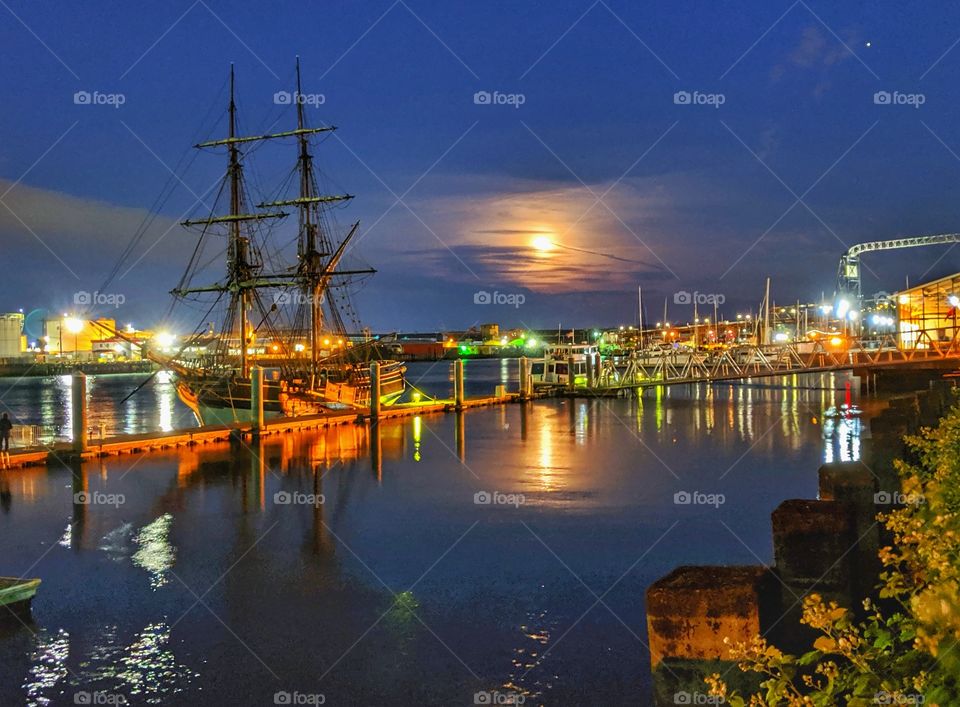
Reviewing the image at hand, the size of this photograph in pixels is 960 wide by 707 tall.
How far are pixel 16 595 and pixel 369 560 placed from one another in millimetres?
7164

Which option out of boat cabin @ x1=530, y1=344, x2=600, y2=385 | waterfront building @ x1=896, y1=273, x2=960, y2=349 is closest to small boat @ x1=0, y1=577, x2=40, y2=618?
waterfront building @ x1=896, y1=273, x2=960, y2=349

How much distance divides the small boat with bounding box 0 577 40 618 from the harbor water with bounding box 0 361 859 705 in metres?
0.50

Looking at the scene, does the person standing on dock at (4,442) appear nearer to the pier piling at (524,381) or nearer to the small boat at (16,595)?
the small boat at (16,595)

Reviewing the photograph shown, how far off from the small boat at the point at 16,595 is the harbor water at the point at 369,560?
1.64 ft

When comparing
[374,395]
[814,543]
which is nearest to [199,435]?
[374,395]

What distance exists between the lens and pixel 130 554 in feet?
67.5

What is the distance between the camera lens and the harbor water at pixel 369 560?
13.1 meters

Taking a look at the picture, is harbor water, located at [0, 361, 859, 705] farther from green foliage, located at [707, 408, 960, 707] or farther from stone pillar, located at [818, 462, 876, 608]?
green foliage, located at [707, 408, 960, 707]

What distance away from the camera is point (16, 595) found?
15625 mm

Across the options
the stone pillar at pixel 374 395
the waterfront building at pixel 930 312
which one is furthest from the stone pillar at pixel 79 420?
the waterfront building at pixel 930 312

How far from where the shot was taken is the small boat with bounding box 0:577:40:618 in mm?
15461

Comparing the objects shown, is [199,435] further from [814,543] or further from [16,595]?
[814,543]

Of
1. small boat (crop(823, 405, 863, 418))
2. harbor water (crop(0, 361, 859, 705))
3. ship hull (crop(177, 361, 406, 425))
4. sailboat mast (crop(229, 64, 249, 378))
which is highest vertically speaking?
sailboat mast (crop(229, 64, 249, 378))

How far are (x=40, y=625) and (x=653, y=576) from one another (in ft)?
38.0
